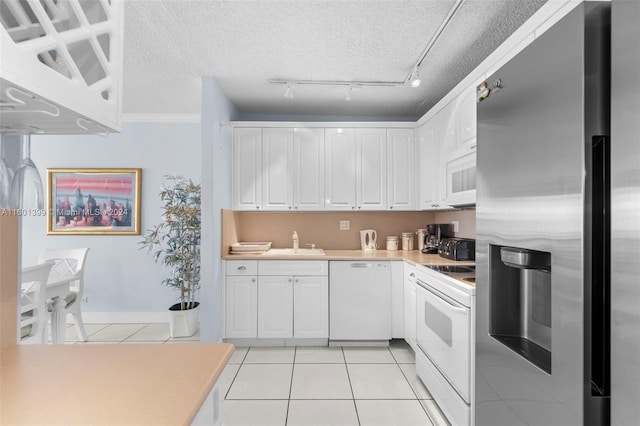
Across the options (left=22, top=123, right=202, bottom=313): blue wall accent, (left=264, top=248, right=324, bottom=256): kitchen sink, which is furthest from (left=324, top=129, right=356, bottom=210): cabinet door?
(left=22, top=123, right=202, bottom=313): blue wall accent

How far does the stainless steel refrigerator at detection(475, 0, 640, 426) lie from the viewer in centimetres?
73

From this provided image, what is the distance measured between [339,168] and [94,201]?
3.04m

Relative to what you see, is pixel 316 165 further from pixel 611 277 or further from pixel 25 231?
pixel 25 231

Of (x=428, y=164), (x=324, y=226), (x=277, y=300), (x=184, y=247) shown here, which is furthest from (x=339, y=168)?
(x=184, y=247)

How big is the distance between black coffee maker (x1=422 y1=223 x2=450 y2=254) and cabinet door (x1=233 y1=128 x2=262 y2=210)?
1.93m

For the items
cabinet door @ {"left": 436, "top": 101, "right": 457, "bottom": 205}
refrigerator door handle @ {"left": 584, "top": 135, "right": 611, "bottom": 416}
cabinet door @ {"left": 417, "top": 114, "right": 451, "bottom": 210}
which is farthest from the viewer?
cabinet door @ {"left": 417, "top": 114, "right": 451, "bottom": 210}

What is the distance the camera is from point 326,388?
2463mm

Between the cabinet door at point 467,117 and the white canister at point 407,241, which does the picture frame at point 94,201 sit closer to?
the white canister at point 407,241

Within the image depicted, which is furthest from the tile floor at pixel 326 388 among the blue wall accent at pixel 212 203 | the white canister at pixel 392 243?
the white canister at pixel 392 243

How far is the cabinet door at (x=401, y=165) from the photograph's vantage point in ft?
11.8

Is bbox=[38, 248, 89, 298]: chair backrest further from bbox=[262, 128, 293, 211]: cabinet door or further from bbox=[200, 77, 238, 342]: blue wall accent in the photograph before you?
bbox=[262, 128, 293, 211]: cabinet door

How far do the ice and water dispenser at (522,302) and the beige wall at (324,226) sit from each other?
8.87 feet

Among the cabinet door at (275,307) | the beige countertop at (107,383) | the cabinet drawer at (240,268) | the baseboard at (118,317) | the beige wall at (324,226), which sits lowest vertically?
the baseboard at (118,317)

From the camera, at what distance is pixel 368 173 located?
11.8ft
